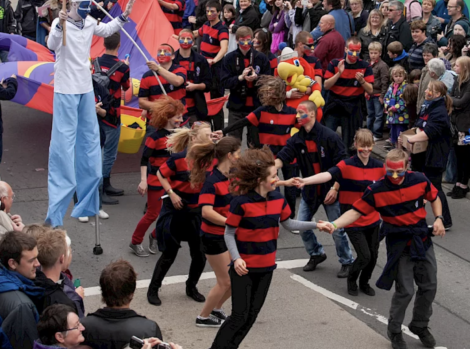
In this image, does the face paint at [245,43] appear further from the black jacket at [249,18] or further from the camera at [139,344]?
the camera at [139,344]

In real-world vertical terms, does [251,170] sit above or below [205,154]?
above

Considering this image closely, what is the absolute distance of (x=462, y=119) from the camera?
10.8m

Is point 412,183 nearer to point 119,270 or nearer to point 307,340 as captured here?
point 307,340

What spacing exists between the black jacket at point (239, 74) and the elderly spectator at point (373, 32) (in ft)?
9.38

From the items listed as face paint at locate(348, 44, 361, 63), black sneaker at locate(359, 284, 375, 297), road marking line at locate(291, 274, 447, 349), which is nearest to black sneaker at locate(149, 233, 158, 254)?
road marking line at locate(291, 274, 447, 349)

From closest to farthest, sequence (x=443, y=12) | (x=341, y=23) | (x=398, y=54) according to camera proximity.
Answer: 1. (x=398, y=54)
2. (x=341, y=23)
3. (x=443, y=12)

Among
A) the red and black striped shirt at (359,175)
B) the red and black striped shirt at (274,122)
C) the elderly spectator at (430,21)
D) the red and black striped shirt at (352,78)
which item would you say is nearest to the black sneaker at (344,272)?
the red and black striped shirt at (359,175)

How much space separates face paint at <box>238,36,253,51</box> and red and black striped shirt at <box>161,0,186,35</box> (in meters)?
4.64

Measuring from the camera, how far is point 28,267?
511 centimetres

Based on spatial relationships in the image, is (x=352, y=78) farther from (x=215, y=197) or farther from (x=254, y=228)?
(x=254, y=228)

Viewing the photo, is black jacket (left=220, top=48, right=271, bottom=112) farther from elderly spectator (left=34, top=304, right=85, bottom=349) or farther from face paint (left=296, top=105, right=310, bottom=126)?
elderly spectator (left=34, top=304, right=85, bottom=349)

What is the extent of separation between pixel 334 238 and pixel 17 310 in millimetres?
4184

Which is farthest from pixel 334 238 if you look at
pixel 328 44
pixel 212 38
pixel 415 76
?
pixel 212 38

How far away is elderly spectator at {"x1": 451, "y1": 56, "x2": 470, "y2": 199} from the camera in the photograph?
10.6 m
